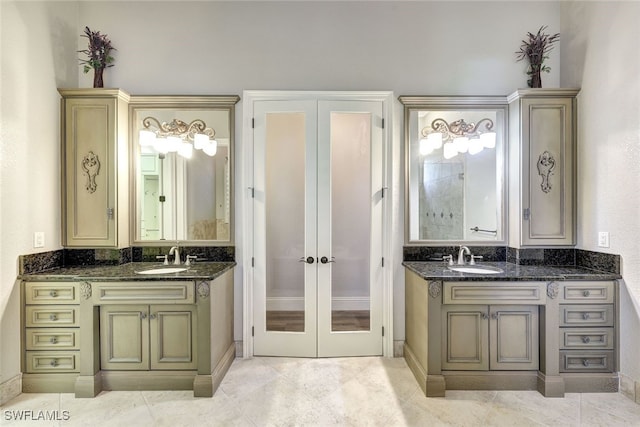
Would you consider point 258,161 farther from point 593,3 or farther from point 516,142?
point 593,3

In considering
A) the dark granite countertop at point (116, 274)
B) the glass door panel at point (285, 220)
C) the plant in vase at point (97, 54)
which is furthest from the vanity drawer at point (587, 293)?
the plant in vase at point (97, 54)

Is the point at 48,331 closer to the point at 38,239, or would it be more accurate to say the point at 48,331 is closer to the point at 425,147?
the point at 38,239

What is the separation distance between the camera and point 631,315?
2.40 meters

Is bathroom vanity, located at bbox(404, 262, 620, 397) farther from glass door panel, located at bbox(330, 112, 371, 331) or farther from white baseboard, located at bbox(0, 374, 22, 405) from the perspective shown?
white baseboard, located at bbox(0, 374, 22, 405)

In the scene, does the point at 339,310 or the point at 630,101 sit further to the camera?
the point at 339,310

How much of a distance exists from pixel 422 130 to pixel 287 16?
1.65 m

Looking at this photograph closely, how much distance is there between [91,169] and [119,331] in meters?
1.37

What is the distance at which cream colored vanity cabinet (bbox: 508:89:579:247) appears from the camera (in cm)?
282

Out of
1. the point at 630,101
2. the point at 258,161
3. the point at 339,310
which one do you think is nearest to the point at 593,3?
the point at 630,101

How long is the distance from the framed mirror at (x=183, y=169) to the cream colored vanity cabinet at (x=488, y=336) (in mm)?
2040

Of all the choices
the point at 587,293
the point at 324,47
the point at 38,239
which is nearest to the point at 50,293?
the point at 38,239

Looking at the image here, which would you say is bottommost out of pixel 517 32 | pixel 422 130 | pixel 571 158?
pixel 571 158

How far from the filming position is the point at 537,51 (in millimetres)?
2949

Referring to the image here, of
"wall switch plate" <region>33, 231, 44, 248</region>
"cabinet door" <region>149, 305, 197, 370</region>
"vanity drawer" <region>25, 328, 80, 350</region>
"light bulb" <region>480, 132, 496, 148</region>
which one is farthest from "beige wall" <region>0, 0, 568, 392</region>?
"wall switch plate" <region>33, 231, 44, 248</region>
